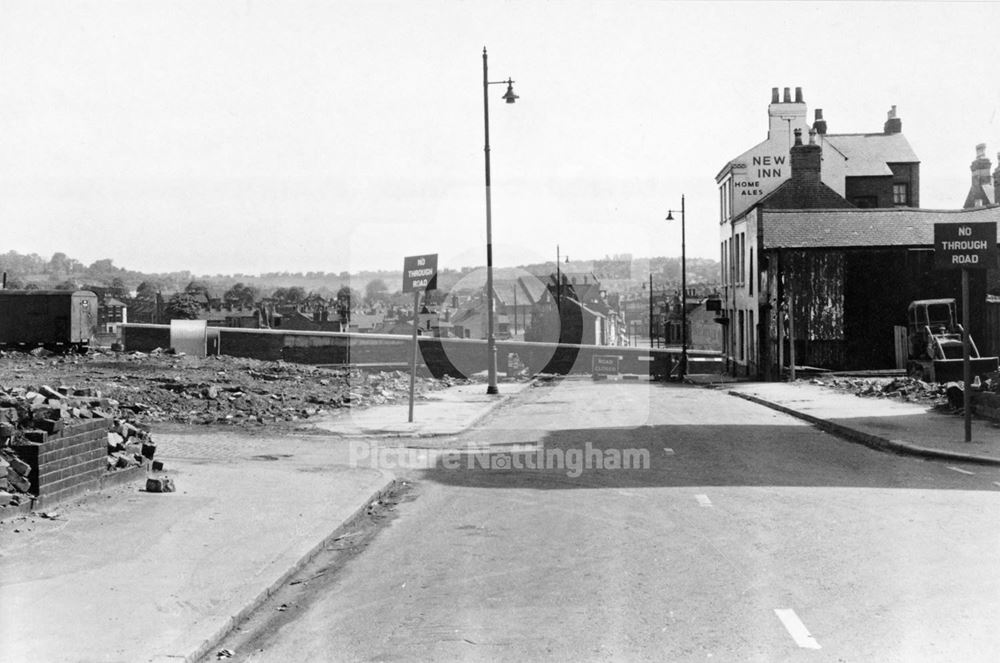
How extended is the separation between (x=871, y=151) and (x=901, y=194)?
2.95 m

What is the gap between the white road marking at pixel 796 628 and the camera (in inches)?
226

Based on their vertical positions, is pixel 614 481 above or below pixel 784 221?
below

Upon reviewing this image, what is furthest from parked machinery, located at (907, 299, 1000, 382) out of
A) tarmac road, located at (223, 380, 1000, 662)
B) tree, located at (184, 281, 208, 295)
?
tree, located at (184, 281, 208, 295)

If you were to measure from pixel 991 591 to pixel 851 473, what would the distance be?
626 cm

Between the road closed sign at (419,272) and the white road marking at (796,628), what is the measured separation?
12562mm

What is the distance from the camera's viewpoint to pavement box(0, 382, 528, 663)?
585cm

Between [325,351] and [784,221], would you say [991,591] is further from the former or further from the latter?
[325,351]

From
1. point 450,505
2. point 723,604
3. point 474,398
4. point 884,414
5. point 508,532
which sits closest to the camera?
point 723,604

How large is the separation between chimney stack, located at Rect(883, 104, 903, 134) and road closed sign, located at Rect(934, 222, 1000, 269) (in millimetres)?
48645

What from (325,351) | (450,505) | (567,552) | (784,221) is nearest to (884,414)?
(450,505)

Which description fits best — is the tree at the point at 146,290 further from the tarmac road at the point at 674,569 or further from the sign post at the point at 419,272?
the tarmac road at the point at 674,569

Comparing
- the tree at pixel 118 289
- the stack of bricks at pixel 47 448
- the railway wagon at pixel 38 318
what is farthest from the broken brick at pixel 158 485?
the tree at pixel 118 289

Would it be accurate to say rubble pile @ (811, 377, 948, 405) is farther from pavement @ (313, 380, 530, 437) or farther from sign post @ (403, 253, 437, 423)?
sign post @ (403, 253, 437, 423)

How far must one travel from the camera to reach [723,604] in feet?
21.6
